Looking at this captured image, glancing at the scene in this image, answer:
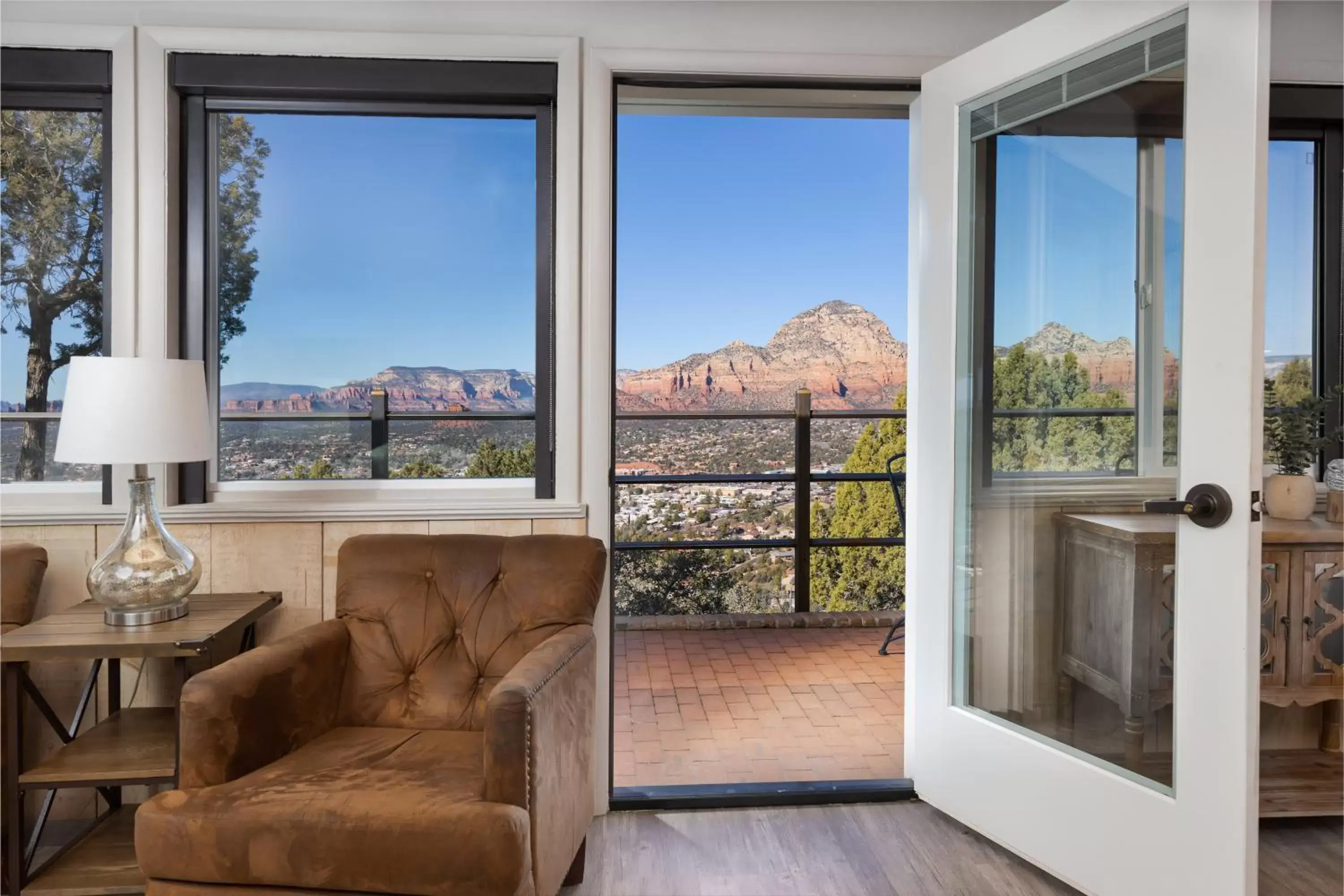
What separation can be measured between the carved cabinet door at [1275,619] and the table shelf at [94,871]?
2.92m

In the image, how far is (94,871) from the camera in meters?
2.00

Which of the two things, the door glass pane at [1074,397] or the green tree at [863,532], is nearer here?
the door glass pane at [1074,397]

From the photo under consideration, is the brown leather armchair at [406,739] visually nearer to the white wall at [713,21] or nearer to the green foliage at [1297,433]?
the white wall at [713,21]

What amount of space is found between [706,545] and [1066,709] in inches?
105

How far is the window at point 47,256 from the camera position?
240cm

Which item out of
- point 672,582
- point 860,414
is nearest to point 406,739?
point 672,582

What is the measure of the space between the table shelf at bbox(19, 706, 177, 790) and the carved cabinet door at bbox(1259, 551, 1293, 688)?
9.21 ft

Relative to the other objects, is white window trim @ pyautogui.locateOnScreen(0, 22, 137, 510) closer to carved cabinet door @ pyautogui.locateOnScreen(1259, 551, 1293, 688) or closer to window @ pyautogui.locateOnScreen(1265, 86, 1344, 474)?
carved cabinet door @ pyautogui.locateOnScreen(1259, 551, 1293, 688)

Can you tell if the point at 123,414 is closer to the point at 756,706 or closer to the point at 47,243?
the point at 47,243

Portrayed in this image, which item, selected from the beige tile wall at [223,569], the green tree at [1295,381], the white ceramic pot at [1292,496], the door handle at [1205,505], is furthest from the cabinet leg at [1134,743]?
the beige tile wall at [223,569]

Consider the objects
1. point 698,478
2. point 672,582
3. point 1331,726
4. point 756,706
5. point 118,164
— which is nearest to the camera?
point 118,164

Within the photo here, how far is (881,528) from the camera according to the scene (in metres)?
4.89

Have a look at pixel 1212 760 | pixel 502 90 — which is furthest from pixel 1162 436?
pixel 502 90

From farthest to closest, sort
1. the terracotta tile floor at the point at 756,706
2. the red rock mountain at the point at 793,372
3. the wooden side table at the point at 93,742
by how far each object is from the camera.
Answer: the red rock mountain at the point at 793,372
the terracotta tile floor at the point at 756,706
the wooden side table at the point at 93,742
